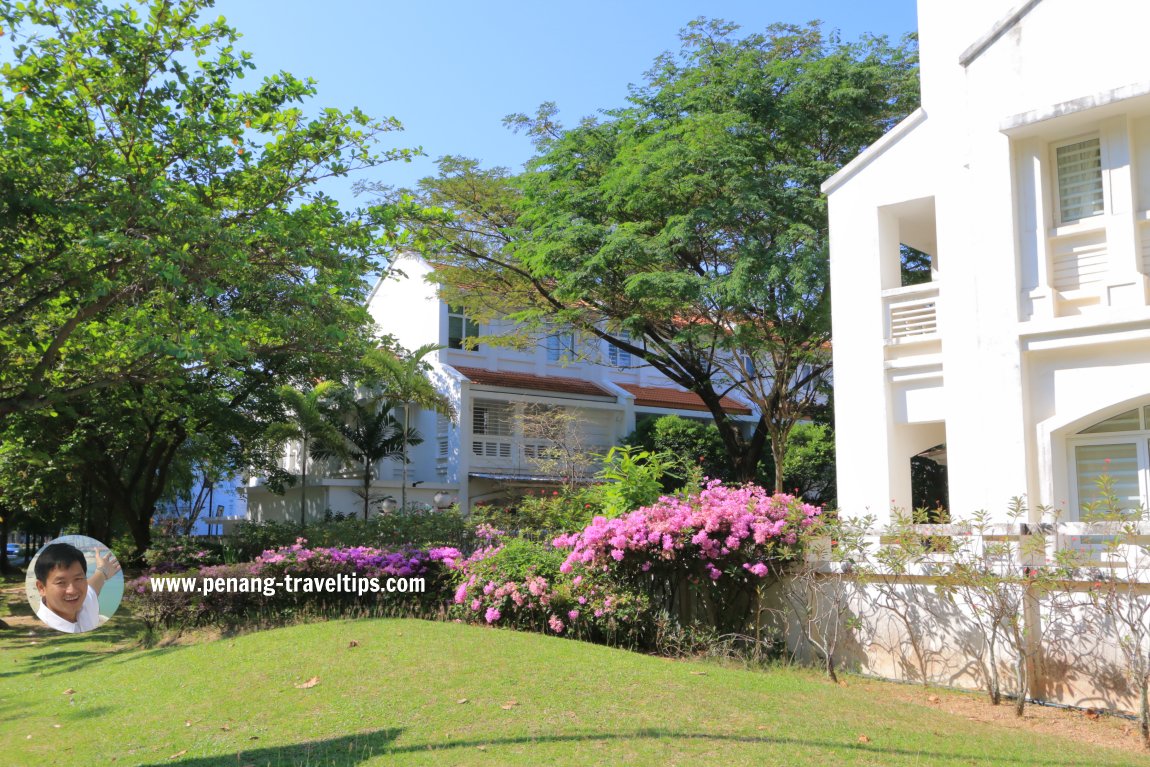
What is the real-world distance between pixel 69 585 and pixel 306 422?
39.6 ft

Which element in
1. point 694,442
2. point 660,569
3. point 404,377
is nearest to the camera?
point 660,569

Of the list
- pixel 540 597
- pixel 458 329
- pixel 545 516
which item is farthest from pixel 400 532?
pixel 458 329

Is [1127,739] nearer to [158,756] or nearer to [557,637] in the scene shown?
[557,637]

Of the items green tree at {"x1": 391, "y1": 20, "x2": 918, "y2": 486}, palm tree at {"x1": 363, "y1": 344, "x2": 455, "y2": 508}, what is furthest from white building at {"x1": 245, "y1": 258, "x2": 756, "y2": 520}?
green tree at {"x1": 391, "y1": 20, "x2": 918, "y2": 486}

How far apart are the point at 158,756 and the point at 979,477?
8291 mm

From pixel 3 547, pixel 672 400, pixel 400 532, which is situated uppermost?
pixel 672 400

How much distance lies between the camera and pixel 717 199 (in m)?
17.8

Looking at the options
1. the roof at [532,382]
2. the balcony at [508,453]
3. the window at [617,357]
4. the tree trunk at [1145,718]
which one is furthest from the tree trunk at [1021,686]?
the window at [617,357]

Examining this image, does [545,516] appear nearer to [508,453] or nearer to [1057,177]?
[1057,177]

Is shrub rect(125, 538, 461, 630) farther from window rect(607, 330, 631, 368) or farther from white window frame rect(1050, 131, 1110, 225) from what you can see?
window rect(607, 330, 631, 368)

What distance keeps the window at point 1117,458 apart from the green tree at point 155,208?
9.82 meters

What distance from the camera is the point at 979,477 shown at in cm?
1038

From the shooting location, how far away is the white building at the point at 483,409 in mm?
28656

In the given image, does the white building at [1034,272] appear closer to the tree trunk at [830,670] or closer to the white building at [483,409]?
the tree trunk at [830,670]
